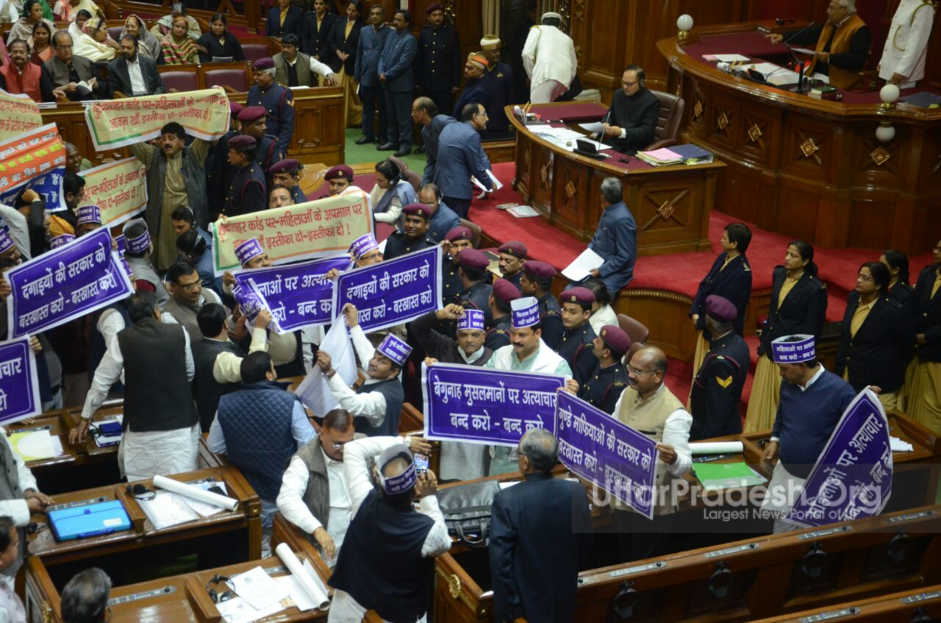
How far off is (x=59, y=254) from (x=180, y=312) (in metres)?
0.77

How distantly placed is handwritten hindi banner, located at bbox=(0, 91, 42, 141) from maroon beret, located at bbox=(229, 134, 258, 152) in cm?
159

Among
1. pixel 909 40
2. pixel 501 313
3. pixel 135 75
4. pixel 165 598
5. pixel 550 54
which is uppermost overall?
pixel 909 40

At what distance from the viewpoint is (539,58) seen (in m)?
12.5

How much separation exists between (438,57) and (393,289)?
7763 millimetres

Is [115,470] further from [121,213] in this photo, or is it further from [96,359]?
[121,213]

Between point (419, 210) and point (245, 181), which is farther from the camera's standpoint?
point (245, 181)

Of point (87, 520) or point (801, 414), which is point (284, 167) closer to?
point (87, 520)

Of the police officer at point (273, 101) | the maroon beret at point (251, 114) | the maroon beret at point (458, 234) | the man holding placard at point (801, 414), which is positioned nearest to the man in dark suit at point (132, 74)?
the police officer at point (273, 101)

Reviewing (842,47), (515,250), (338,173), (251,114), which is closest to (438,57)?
(251,114)

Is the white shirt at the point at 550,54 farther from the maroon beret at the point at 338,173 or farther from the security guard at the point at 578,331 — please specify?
the security guard at the point at 578,331

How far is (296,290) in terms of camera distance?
7328 millimetres

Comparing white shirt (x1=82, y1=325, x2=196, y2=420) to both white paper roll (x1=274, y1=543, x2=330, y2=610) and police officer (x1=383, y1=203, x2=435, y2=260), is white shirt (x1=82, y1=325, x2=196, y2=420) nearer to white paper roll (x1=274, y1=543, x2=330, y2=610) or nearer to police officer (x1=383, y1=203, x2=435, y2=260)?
white paper roll (x1=274, y1=543, x2=330, y2=610)

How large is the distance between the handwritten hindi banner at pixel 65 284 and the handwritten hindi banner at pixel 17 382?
437 millimetres

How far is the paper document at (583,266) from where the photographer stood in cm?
880
